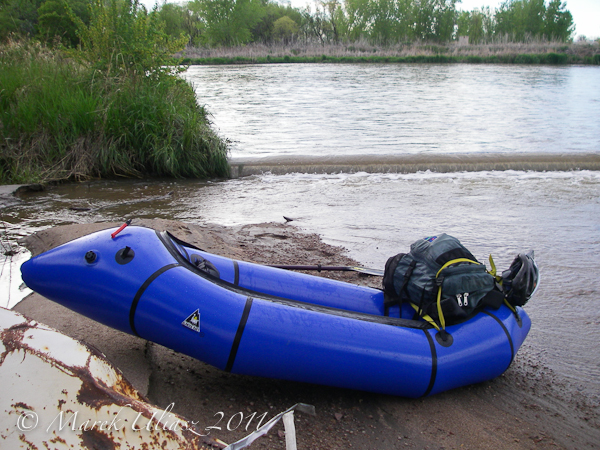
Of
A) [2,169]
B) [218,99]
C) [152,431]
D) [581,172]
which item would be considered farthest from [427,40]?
[152,431]

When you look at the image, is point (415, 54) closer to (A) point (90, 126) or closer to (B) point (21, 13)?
(B) point (21, 13)

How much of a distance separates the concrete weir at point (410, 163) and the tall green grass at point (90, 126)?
2.63 feet

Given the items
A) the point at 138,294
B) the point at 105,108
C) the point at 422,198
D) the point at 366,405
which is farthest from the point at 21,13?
the point at 366,405

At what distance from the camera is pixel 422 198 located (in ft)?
22.3

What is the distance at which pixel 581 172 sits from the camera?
27.8 feet

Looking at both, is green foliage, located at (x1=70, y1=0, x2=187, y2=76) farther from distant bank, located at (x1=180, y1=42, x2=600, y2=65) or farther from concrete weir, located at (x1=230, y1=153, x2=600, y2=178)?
distant bank, located at (x1=180, y1=42, x2=600, y2=65)

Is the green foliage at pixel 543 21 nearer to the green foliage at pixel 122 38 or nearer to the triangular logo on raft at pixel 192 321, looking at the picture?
the green foliage at pixel 122 38

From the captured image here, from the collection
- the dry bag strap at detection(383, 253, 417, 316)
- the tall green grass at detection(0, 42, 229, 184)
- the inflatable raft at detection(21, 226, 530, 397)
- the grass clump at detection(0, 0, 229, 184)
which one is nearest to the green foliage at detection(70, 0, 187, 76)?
the grass clump at detection(0, 0, 229, 184)

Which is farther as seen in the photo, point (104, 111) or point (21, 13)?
point (21, 13)

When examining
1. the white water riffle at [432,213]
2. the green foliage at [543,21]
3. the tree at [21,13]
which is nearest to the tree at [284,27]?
the green foliage at [543,21]

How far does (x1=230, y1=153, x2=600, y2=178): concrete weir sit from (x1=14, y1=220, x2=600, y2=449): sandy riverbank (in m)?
5.49

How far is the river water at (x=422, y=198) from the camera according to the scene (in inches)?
161

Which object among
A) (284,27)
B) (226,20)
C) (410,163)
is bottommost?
(410,163)

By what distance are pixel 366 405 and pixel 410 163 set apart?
6.50m
